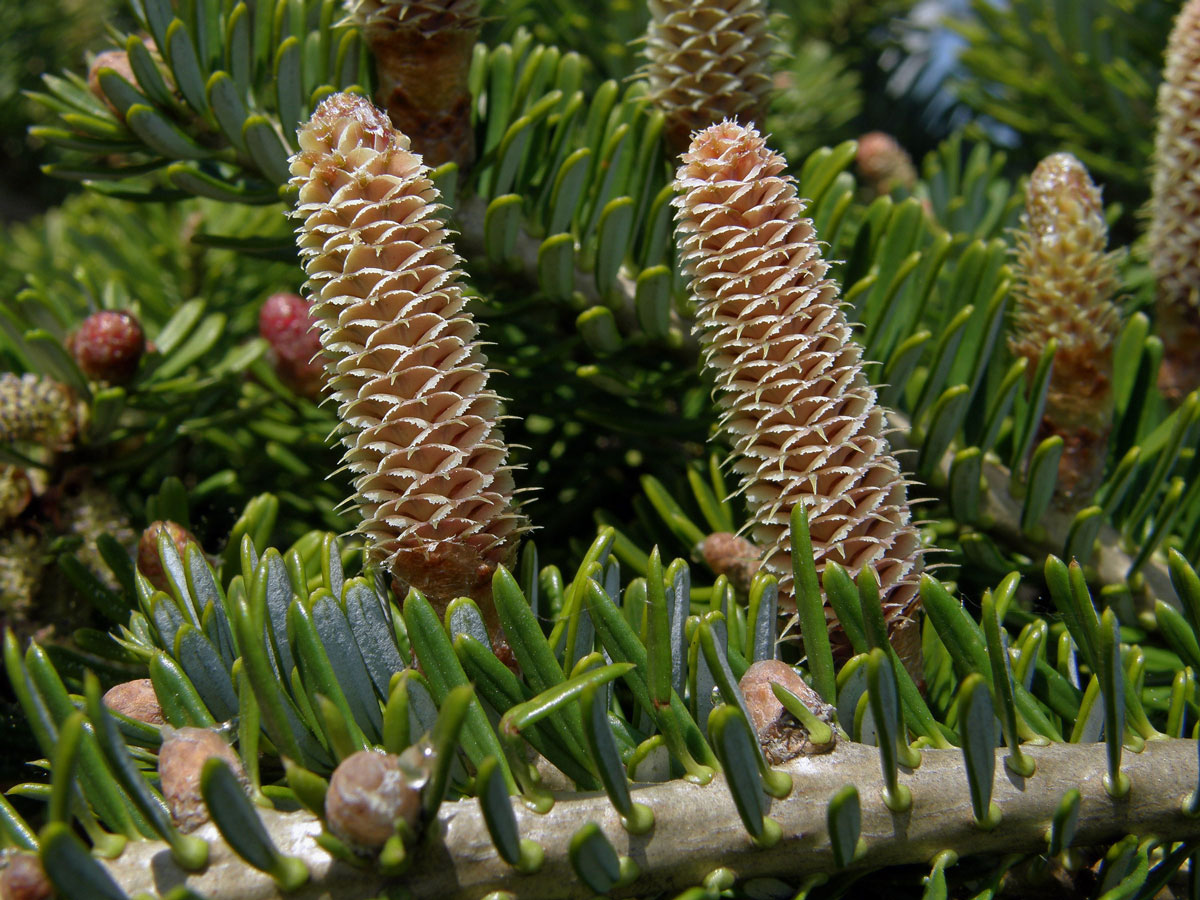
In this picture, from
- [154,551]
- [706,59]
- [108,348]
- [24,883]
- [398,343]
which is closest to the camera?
[24,883]

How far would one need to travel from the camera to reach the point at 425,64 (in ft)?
2.41

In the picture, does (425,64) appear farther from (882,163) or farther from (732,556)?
(882,163)

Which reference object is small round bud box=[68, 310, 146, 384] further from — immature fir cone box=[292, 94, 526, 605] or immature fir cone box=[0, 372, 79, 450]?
immature fir cone box=[292, 94, 526, 605]

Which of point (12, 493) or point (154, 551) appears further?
point (12, 493)

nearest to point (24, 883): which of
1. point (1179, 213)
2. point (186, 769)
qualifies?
point (186, 769)

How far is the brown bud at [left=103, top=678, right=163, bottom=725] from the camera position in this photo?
1.78ft

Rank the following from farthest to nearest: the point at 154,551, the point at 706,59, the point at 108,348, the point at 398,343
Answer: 1. the point at 108,348
2. the point at 706,59
3. the point at 154,551
4. the point at 398,343

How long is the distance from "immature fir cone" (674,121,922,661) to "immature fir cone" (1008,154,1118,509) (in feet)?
0.98

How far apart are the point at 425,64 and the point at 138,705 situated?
0.53m

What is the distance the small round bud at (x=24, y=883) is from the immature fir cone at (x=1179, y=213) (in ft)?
3.22

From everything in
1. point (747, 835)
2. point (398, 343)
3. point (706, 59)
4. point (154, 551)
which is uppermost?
point (706, 59)

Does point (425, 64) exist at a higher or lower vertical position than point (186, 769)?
higher

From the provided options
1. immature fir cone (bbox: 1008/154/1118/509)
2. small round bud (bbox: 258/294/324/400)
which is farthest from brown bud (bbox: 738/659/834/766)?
small round bud (bbox: 258/294/324/400)

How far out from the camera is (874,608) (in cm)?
49
